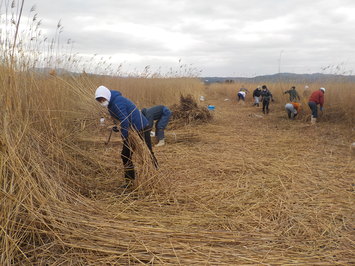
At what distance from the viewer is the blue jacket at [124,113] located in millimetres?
3162

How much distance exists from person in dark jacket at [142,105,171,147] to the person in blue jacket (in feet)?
5.65

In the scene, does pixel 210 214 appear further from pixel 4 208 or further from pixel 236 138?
pixel 236 138

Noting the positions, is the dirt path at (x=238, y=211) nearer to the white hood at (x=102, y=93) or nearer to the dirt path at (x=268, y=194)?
the dirt path at (x=268, y=194)

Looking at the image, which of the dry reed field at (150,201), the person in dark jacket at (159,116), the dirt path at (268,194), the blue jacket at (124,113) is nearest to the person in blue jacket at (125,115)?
the blue jacket at (124,113)

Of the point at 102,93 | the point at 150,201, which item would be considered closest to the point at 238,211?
the point at 150,201

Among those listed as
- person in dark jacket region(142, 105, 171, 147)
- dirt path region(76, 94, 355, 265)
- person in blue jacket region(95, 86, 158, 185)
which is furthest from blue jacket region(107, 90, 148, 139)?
person in dark jacket region(142, 105, 171, 147)

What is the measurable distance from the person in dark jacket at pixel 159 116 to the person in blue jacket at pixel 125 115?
172 centimetres

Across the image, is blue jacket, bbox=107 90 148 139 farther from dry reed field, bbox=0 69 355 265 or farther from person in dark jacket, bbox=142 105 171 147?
person in dark jacket, bbox=142 105 171 147

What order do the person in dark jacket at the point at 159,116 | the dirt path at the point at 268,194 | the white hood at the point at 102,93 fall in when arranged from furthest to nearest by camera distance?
the person in dark jacket at the point at 159,116 < the white hood at the point at 102,93 < the dirt path at the point at 268,194

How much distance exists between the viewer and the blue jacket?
3162mm

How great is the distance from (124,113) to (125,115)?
0.09 feet

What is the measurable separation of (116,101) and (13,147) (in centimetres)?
133

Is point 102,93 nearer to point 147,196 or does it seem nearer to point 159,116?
point 147,196

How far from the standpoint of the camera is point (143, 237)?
2.18 m
